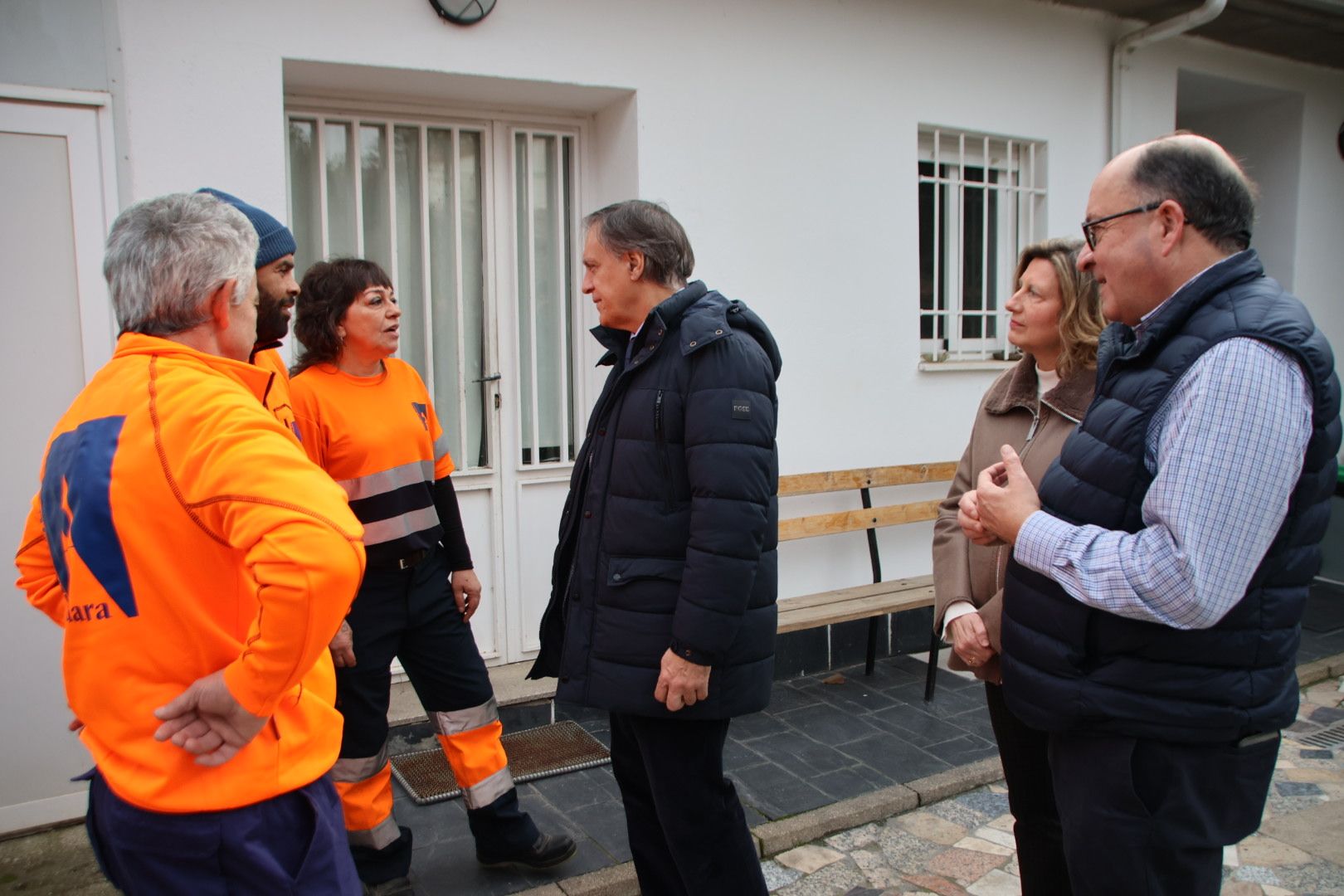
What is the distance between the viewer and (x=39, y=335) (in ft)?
11.7

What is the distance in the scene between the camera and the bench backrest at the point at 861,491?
514cm

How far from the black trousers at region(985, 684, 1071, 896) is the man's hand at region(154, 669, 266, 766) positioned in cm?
181

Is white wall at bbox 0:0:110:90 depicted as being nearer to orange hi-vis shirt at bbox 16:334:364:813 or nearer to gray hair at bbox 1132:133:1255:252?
orange hi-vis shirt at bbox 16:334:364:813

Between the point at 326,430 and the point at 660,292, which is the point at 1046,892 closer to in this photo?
the point at 660,292

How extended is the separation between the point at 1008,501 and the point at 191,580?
1.53 m

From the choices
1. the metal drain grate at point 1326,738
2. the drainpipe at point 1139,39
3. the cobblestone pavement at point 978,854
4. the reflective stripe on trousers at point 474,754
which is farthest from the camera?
the drainpipe at point 1139,39

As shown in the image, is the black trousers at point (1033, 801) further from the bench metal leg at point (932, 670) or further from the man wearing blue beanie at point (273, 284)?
the bench metal leg at point (932, 670)

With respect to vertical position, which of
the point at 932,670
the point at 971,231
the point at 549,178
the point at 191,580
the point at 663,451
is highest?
the point at 549,178

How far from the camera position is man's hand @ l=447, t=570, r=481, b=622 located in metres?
3.45

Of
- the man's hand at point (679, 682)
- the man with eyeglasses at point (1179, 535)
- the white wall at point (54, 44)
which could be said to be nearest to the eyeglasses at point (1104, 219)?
the man with eyeglasses at point (1179, 535)

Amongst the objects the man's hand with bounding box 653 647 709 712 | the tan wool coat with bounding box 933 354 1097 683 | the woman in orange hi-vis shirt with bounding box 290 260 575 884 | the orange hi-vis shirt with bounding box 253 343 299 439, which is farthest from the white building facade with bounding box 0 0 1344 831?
the man's hand with bounding box 653 647 709 712

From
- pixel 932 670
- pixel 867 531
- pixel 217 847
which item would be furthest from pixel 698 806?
pixel 867 531

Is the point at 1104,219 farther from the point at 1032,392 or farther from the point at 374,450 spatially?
the point at 374,450

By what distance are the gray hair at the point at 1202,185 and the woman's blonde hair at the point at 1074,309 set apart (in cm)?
69
